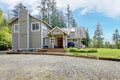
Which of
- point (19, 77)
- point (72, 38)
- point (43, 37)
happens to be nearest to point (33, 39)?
point (43, 37)

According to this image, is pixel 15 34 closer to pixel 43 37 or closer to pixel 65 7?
pixel 43 37

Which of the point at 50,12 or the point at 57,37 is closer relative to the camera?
the point at 57,37

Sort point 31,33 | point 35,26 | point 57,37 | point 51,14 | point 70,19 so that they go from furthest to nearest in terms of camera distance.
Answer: point 70,19 → point 51,14 → point 57,37 → point 31,33 → point 35,26

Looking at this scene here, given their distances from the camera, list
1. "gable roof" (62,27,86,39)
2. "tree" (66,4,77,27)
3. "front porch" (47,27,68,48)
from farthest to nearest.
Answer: "tree" (66,4,77,27), "gable roof" (62,27,86,39), "front porch" (47,27,68,48)

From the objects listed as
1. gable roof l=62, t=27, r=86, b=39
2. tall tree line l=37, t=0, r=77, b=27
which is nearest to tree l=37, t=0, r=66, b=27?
tall tree line l=37, t=0, r=77, b=27

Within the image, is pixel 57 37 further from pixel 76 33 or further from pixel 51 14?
pixel 51 14

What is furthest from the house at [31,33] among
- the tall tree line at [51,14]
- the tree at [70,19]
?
the tree at [70,19]

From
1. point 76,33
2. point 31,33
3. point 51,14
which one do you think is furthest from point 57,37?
point 51,14

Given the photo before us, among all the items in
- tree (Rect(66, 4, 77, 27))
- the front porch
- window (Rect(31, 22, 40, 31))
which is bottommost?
the front porch

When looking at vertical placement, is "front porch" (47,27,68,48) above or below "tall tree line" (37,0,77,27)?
below

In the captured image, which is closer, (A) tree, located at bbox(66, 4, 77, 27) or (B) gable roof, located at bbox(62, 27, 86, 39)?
(B) gable roof, located at bbox(62, 27, 86, 39)

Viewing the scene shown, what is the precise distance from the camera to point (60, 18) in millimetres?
56844

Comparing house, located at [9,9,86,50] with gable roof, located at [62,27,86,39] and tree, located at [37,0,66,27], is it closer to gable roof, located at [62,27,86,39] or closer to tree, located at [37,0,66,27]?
gable roof, located at [62,27,86,39]

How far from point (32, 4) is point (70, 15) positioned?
12703 mm
